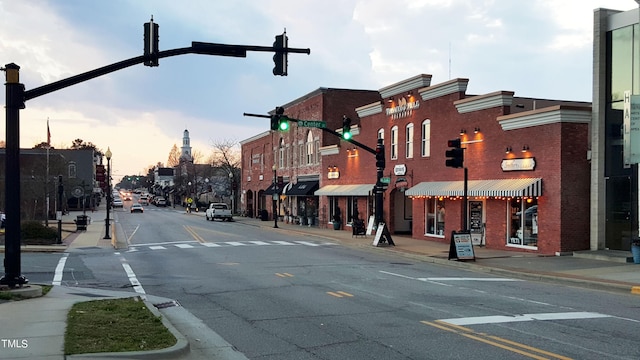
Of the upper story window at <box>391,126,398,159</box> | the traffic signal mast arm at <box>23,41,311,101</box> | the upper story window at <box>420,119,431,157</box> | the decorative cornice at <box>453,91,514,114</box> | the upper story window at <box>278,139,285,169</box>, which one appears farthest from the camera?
the upper story window at <box>278,139,285,169</box>

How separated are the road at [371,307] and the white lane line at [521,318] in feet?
0.06

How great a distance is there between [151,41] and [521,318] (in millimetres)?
9527

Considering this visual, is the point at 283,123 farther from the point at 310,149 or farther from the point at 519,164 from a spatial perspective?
the point at 310,149

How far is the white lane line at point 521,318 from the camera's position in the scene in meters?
10.1

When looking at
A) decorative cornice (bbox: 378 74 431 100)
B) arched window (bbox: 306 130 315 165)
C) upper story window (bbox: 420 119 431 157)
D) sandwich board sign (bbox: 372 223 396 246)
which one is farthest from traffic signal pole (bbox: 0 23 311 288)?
arched window (bbox: 306 130 315 165)

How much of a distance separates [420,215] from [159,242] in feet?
46.2

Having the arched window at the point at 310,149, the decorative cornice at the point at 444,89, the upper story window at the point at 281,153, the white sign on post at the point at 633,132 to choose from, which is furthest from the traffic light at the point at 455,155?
the upper story window at the point at 281,153

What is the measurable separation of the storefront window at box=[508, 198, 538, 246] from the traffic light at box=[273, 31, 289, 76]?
14.2 m

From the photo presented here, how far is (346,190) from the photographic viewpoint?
129 ft

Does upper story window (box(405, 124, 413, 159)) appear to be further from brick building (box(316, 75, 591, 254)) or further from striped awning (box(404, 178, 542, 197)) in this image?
striped awning (box(404, 178, 542, 197))

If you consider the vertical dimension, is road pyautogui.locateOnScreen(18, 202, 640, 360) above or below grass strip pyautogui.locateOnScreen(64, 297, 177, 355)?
below

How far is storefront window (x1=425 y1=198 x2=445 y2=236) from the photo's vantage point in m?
30.1

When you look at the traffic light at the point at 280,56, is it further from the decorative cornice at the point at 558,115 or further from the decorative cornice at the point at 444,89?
the decorative cornice at the point at 444,89

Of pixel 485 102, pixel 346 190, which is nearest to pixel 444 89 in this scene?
pixel 485 102
